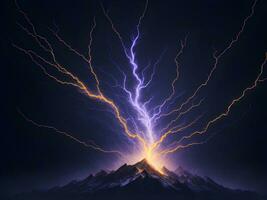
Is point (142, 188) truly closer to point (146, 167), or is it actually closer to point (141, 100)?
point (146, 167)

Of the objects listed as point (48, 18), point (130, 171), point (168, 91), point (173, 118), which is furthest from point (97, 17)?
point (130, 171)

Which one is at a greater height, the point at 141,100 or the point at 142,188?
the point at 141,100

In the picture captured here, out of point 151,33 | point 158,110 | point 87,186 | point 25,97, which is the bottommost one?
point 87,186

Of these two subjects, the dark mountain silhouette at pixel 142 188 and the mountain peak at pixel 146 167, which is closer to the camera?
the dark mountain silhouette at pixel 142 188

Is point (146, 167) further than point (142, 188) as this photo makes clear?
Yes

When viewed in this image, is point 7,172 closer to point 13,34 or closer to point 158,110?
point 13,34

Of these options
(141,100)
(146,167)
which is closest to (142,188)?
(146,167)

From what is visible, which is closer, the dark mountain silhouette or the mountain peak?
the dark mountain silhouette

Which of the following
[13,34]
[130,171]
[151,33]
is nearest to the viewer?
[13,34]
